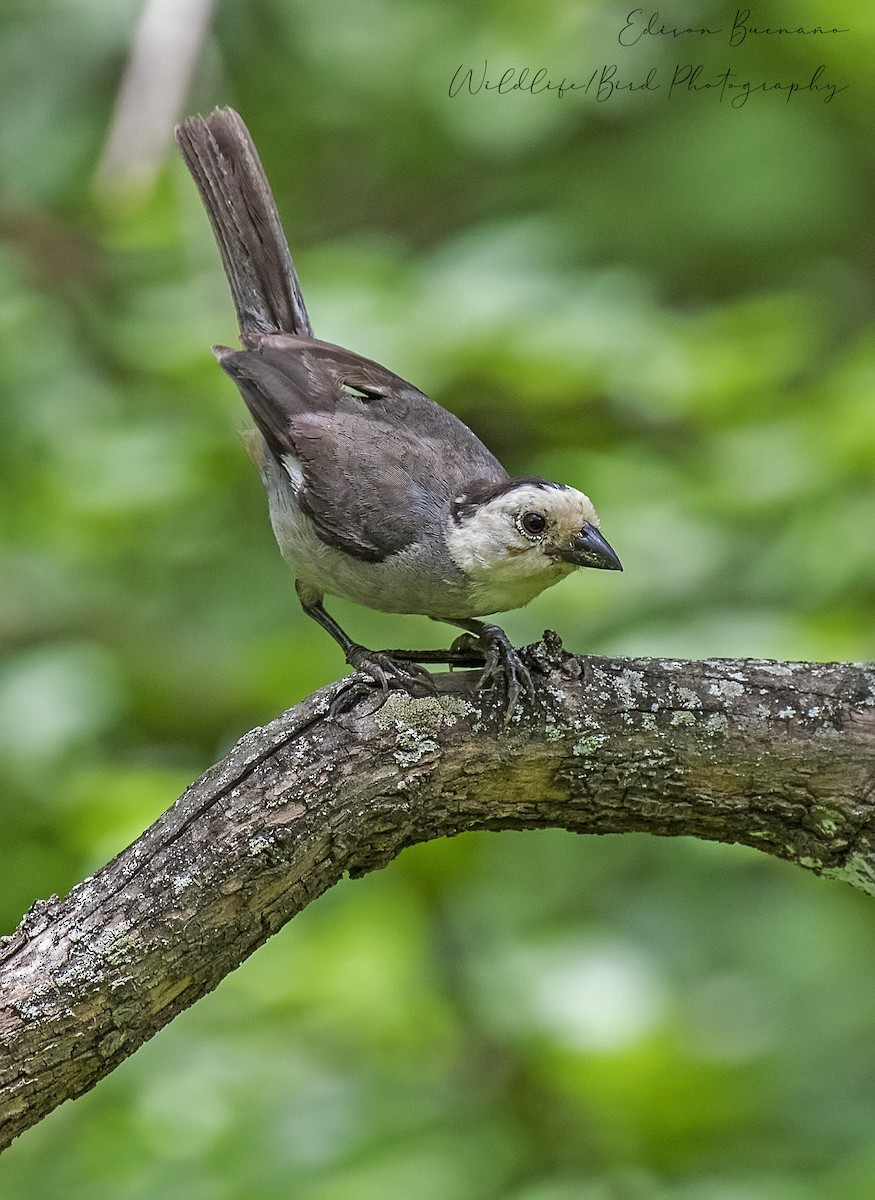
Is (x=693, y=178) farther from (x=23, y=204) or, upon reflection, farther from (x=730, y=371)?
(x=23, y=204)

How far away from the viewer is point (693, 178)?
722 centimetres

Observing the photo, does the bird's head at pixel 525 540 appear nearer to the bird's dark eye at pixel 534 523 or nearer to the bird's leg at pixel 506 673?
the bird's dark eye at pixel 534 523

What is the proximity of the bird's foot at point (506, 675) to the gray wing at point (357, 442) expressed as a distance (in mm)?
522

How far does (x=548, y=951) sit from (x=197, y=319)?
2673 millimetres

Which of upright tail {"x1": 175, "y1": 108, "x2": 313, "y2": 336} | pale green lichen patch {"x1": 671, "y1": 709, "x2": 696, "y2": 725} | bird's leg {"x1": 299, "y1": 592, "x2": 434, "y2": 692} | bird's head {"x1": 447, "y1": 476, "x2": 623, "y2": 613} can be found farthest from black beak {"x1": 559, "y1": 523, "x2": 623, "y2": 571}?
upright tail {"x1": 175, "y1": 108, "x2": 313, "y2": 336}

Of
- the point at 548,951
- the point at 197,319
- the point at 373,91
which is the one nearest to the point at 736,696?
the point at 548,951

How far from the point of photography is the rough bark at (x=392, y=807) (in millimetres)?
2619

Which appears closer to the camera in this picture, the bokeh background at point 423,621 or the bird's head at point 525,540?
the bird's head at point 525,540

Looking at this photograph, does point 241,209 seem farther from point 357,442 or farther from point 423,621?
point 423,621

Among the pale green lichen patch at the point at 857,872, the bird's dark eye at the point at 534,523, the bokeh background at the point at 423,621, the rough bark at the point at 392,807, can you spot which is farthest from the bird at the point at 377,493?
the pale green lichen patch at the point at 857,872

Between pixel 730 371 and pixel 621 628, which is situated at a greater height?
pixel 730 371

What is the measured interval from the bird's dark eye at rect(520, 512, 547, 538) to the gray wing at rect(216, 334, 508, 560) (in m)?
0.23

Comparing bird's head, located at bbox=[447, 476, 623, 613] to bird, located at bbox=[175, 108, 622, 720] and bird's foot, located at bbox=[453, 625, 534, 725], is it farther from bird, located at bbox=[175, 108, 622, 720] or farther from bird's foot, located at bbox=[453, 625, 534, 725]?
bird's foot, located at bbox=[453, 625, 534, 725]

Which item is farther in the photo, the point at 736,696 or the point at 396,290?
the point at 396,290
